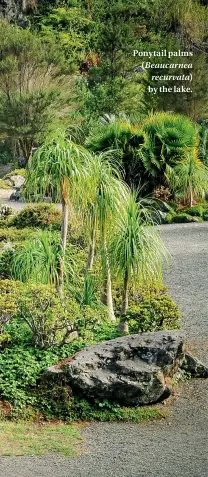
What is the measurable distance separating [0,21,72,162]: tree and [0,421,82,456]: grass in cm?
2486

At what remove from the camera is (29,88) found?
32.0 metres

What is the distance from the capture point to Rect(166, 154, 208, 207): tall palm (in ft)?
64.2

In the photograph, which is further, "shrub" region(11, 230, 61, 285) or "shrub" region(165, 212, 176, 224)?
"shrub" region(165, 212, 176, 224)

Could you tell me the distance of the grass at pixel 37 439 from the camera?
20.5 feet

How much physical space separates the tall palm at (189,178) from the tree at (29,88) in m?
12.3

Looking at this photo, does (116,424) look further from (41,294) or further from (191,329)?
(191,329)

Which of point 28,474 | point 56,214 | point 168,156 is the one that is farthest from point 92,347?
point 168,156

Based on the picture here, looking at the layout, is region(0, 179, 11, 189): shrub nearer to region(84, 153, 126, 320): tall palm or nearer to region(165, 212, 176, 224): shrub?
region(165, 212, 176, 224): shrub

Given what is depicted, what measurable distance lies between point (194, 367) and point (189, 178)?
12288 millimetres

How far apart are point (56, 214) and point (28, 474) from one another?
1148 cm

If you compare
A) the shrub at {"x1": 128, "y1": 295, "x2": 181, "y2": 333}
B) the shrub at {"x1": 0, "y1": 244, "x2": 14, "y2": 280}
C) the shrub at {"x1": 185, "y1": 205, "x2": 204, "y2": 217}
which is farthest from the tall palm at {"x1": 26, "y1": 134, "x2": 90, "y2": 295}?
the shrub at {"x1": 185, "y1": 205, "x2": 204, "y2": 217}

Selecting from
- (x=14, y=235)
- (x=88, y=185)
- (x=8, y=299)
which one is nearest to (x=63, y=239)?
(x=88, y=185)

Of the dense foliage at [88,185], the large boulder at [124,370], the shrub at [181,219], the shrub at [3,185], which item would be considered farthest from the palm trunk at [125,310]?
the shrub at [3,185]

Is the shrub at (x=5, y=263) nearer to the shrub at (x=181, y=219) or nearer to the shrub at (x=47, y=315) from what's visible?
the shrub at (x=47, y=315)
